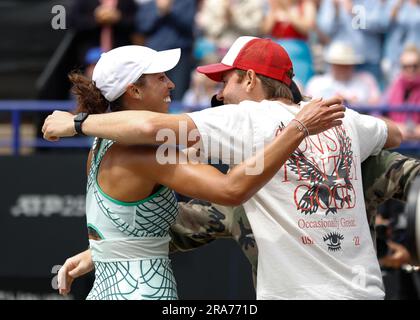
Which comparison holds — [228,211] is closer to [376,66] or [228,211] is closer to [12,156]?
[12,156]

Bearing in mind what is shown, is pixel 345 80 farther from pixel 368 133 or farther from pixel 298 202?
pixel 298 202

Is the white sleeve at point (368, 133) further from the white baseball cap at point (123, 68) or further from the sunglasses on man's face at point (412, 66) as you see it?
the sunglasses on man's face at point (412, 66)

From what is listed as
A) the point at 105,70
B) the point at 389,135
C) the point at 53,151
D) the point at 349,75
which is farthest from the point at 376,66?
the point at 105,70

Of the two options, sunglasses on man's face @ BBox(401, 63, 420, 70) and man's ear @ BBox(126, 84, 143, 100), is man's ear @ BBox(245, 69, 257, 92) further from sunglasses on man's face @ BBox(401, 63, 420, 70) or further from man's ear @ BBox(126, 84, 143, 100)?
sunglasses on man's face @ BBox(401, 63, 420, 70)

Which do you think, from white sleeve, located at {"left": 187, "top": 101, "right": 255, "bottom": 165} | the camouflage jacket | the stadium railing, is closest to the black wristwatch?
white sleeve, located at {"left": 187, "top": 101, "right": 255, "bottom": 165}

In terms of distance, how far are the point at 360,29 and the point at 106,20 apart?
93.2 inches

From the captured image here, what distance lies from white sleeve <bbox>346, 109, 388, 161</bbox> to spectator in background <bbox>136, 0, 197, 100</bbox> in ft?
17.4

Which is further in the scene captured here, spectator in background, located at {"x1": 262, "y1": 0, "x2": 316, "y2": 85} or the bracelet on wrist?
spectator in background, located at {"x1": 262, "y1": 0, "x2": 316, "y2": 85}

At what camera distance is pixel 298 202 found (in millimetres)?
4441

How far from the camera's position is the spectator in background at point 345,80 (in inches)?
362

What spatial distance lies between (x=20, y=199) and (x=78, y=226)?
21.1 inches

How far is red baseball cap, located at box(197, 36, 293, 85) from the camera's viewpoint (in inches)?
183

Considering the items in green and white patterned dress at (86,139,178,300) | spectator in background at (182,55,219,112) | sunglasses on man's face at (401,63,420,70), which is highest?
sunglasses on man's face at (401,63,420,70)

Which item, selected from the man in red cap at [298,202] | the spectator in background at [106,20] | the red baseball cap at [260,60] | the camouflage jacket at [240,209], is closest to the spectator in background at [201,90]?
the spectator in background at [106,20]
